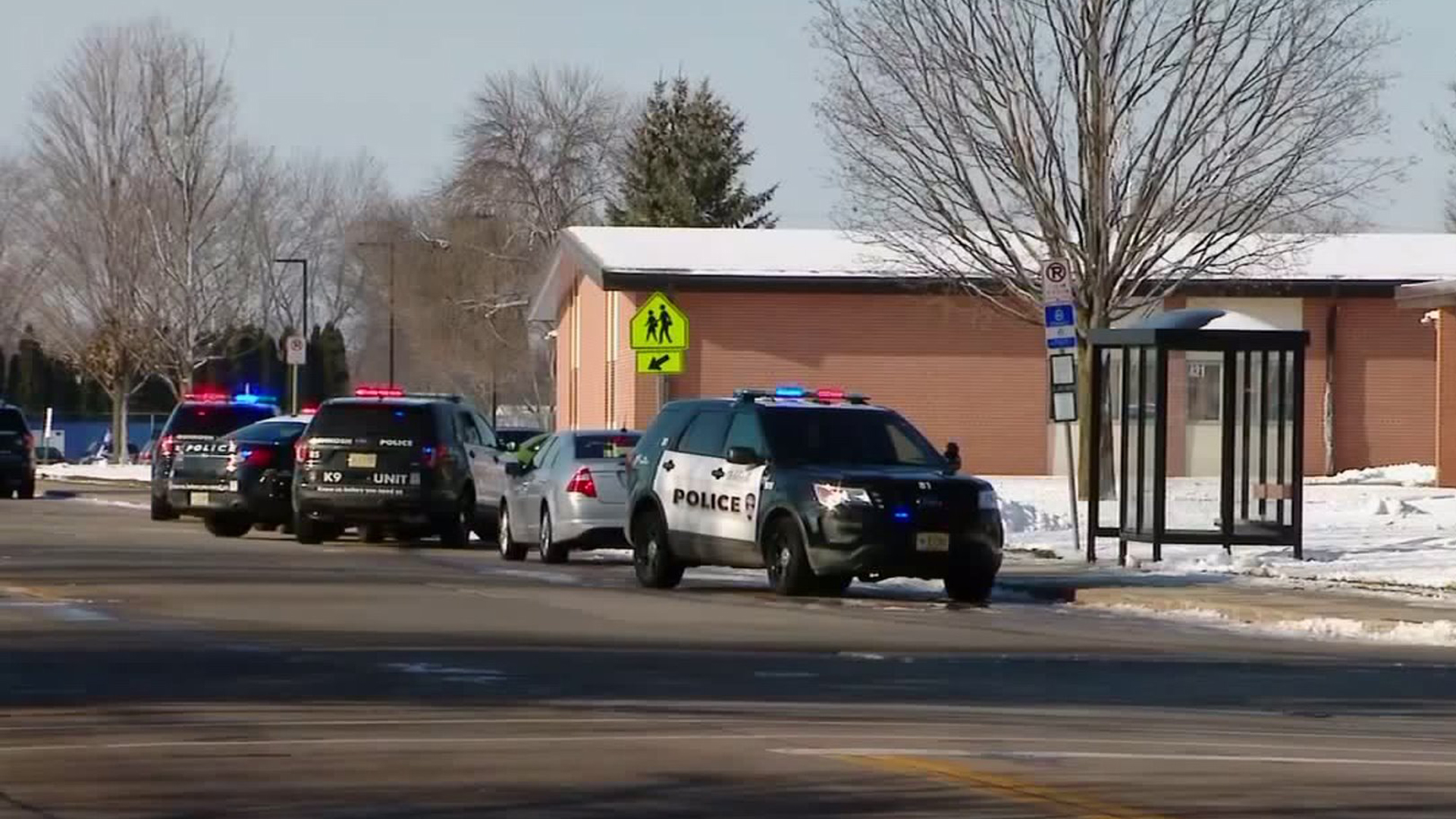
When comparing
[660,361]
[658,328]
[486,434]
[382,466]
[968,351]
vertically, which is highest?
[968,351]

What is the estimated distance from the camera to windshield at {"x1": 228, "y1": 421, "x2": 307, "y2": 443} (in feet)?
112

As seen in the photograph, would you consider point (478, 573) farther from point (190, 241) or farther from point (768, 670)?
point (190, 241)

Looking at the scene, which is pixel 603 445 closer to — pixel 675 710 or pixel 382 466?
pixel 382 466

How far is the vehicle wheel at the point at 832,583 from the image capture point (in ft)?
71.9

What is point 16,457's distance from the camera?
46.8 meters

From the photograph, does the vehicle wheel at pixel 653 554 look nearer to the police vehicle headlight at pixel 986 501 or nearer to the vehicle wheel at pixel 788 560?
the vehicle wheel at pixel 788 560

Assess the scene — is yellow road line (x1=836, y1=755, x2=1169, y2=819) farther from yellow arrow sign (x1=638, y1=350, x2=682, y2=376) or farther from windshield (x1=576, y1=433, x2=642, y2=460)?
yellow arrow sign (x1=638, y1=350, x2=682, y2=376)

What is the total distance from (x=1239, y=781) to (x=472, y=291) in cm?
8032

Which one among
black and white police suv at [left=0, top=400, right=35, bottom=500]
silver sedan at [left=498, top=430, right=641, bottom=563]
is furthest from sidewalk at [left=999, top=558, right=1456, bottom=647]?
black and white police suv at [left=0, top=400, right=35, bottom=500]

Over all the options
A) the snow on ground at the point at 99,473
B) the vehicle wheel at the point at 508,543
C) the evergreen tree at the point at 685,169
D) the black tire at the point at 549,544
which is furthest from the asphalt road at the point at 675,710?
the evergreen tree at the point at 685,169

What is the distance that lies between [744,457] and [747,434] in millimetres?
580

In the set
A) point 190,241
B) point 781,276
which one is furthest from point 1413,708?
point 190,241

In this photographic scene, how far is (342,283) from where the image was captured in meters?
109

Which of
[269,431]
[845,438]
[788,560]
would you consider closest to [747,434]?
[845,438]
